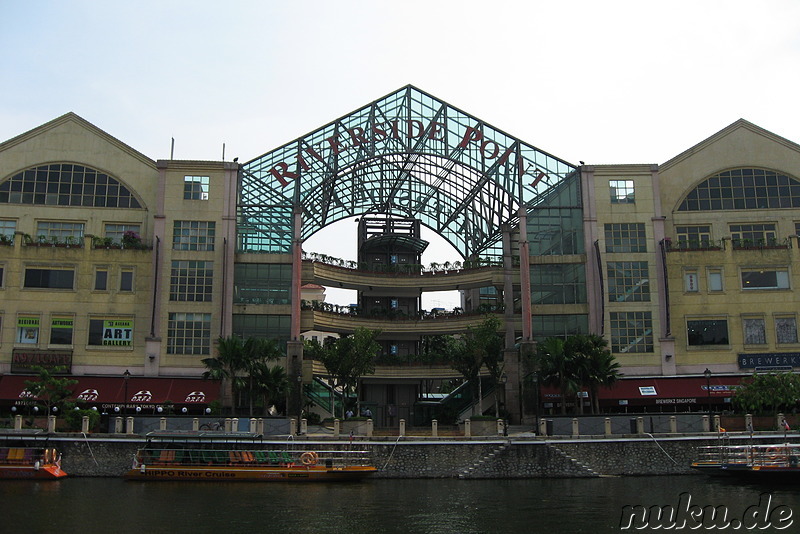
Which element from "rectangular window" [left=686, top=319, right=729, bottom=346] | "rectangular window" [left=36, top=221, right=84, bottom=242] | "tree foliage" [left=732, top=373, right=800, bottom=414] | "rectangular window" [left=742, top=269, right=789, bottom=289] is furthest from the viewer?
"rectangular window" [left=742, top=269, right=789, bottom=289]

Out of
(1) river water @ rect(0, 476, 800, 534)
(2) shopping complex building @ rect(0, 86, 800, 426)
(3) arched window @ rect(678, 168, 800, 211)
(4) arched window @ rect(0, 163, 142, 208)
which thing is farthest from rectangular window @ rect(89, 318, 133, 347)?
(3) arched window @ rect(678, 168, 800, 211)

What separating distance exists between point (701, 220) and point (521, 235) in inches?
603

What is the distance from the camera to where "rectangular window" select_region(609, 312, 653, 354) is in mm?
66312

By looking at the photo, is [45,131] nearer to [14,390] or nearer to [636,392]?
[14,390]

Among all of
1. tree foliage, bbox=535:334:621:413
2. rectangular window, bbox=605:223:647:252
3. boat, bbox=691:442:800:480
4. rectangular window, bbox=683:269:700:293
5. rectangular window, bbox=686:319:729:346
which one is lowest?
boat, bbox=691:442:800:480

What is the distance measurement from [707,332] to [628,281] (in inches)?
295

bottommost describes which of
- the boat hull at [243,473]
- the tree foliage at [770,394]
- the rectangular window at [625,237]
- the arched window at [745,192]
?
the boat hull at [243,473]

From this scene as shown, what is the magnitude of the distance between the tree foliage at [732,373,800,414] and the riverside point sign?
82.6 feet

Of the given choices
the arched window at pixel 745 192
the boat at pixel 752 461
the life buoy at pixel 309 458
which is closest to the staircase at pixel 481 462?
the life buoy at pixel 309 458

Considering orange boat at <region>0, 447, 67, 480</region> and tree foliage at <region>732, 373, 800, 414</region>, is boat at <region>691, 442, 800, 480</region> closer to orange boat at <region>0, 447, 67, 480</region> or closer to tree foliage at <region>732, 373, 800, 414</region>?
tree foliage at <region>732, 373, 800, 414</region>

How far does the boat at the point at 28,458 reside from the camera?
164 feet

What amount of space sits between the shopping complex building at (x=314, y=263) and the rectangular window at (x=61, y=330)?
0.37 ft

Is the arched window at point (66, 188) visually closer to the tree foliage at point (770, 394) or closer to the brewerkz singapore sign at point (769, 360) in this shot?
the tree foliage at point (770, 394)

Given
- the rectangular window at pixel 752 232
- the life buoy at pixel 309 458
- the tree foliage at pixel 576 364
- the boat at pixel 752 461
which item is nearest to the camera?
the boat at pixel 752 461
